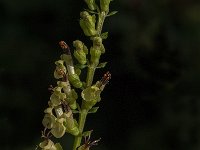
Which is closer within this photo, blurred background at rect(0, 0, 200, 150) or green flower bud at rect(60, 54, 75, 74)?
green flower bud at rect(60, 54, 75, 74)

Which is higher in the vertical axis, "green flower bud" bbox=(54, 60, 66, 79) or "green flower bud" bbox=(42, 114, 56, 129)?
"green flower bud" bbox=(54, 60, 66, 79)

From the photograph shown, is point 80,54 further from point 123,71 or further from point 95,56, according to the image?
point 123,71

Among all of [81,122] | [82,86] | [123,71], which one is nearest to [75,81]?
[82,86]

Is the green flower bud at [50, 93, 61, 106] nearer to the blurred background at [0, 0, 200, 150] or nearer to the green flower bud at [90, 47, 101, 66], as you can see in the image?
the green flower bud at [90, 47, 101, 66]

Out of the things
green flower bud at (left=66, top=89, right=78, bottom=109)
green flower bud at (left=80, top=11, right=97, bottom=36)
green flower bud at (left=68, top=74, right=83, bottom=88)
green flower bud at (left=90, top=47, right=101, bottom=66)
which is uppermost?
green flower bud at (left=80, top=11, right=97, bottom=36)

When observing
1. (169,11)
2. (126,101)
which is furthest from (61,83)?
(169,11)

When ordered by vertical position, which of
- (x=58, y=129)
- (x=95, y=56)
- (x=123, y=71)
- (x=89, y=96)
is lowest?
(x=123, y=71)

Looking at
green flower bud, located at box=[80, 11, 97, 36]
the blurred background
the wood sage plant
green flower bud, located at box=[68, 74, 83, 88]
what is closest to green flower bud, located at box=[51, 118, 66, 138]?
the wood sage plant

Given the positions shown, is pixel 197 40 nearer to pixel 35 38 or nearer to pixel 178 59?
pixel 178 59
